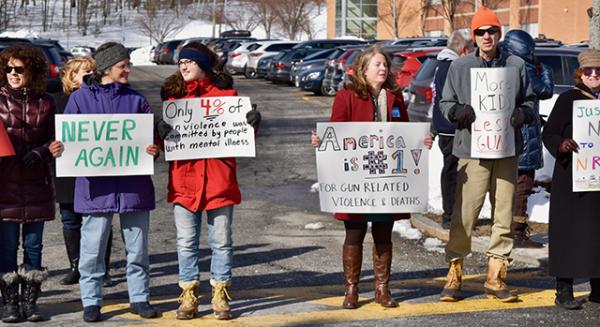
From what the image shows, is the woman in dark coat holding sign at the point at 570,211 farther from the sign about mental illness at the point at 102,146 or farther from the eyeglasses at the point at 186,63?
the sign about mental illness at the point at 102,146

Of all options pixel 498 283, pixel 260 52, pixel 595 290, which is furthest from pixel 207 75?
pixel 260 52

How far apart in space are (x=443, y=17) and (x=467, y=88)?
72.3 metres

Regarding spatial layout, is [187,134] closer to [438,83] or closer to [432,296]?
[432,296]

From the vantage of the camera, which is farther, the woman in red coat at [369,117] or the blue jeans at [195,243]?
the woman in red coat at [369,117]

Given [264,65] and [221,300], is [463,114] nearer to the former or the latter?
[221,300]

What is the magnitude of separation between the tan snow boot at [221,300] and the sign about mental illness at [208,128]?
0.83 metres

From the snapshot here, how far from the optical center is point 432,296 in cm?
851

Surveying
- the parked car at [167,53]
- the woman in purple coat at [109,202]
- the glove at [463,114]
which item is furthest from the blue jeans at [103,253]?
the parked car at [167,53]

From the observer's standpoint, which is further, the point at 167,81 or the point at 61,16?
the point at 61,16

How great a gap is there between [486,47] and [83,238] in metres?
3.03

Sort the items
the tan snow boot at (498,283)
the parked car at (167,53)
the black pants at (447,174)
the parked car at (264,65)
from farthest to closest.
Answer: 1. the parked car at (167,53)
2. the parked car at (264,65)
3. the black pants at (447,174)
4. the tan snow boot at (498,283)

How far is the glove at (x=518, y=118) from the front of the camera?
828cm

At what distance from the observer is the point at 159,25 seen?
118 metres

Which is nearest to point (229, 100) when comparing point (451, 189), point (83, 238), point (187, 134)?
point (187, 134)
